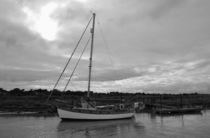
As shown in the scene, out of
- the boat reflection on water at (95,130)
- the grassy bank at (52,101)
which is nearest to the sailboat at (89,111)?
the boat reflection on water at (95,130)

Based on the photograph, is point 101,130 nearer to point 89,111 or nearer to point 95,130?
point 95,130

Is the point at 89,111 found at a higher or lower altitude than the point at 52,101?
lower

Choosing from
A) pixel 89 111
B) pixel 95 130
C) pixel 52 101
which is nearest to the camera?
pixel 95 130

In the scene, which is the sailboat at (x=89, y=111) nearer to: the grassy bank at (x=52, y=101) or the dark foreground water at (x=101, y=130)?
the dark foreground water at (x=101, y=130)

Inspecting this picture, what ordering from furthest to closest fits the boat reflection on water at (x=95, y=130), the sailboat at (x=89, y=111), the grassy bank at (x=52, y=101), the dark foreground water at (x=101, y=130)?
1. the grassy bank at (x=52, y=101)
2. the sailboat at (x=89, y=111)
3. the boat reflection on water at (x=95, y=130)
4. the dark foreground water at (x=101, y=130)

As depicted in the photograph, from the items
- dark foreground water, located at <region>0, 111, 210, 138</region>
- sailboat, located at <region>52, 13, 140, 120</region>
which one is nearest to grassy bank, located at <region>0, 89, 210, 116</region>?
sailboat, located at <region>52, 13, 140, 120</region>

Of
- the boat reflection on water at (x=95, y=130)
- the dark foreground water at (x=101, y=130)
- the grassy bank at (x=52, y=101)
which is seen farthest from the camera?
the grassy bank at (x=52, y=101)

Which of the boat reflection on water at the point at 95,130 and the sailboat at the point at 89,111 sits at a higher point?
the sailboat at the point at 89,111

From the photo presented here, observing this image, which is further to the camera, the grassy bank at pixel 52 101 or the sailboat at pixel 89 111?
the grassy bank at pixel 52 101

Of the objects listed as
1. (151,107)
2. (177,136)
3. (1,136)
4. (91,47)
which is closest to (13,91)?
(151,107)

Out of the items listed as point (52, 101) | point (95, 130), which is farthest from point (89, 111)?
point (52, 101)

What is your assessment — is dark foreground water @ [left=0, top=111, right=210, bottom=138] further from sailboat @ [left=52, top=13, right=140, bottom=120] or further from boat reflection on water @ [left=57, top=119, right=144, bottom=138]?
sailboat @ [left=52, top=13, right=140, bottom=120]

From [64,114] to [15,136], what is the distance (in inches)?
491

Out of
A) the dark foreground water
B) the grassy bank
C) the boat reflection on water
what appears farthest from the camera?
the grassy bank
